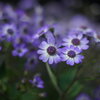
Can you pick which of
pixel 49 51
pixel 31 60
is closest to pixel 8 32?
pixel 31 60

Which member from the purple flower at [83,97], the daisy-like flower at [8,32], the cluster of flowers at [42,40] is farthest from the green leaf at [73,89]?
the daisy-like flower at [8,32]

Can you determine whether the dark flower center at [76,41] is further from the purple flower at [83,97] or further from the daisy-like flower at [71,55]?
the purple flower at [83,97]

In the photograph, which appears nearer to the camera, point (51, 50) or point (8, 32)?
point (51, 50)

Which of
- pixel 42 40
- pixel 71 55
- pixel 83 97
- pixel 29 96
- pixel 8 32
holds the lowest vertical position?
pixel 83 97

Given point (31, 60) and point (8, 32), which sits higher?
point (8, 32)

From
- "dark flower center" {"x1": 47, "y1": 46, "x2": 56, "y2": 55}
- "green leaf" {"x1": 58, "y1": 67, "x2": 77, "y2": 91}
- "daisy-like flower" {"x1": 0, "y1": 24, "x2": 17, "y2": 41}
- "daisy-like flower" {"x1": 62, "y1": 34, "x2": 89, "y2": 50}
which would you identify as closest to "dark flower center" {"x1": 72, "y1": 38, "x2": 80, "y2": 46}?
"daisy-like flower" {"x1": 62, "y1": 34, "x2": 89, "y2": 50}

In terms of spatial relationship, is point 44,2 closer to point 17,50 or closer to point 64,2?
point 64,2

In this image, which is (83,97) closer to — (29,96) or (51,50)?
(29,96)
